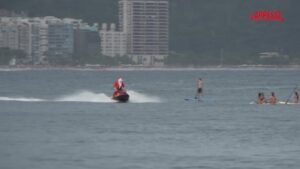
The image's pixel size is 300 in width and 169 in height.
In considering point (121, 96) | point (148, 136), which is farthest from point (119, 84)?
point (148, 136)

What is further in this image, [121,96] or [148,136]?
[121,96]

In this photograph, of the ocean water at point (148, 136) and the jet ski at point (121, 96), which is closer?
the ocean water at point (148, 136)

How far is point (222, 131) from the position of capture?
5144cm

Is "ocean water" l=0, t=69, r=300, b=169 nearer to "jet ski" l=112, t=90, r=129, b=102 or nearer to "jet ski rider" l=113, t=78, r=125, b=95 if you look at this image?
"jet ski" l=112, t=90, r=129, b=102

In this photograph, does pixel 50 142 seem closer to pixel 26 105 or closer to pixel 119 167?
pixel 119 167

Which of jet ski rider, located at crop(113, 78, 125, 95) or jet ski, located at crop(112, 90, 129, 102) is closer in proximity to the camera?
jet ski rider, located at crop(113, 78, 125, 95)

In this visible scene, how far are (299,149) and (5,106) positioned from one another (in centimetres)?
2873

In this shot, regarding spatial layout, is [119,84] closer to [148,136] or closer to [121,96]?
[121,96]

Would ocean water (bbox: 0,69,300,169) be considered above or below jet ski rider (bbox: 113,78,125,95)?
below

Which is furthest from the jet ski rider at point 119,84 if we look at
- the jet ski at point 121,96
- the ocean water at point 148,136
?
the ocean water at point 148,136

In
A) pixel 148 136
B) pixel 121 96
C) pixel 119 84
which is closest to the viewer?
pixel 148 136

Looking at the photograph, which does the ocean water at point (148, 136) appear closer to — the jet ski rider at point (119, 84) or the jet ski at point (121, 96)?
the jet ski at point (121, 96)

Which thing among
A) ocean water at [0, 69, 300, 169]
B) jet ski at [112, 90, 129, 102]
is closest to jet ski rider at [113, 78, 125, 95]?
jet ski at [112, 90, 129, 102]

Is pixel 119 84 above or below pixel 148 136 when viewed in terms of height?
above
